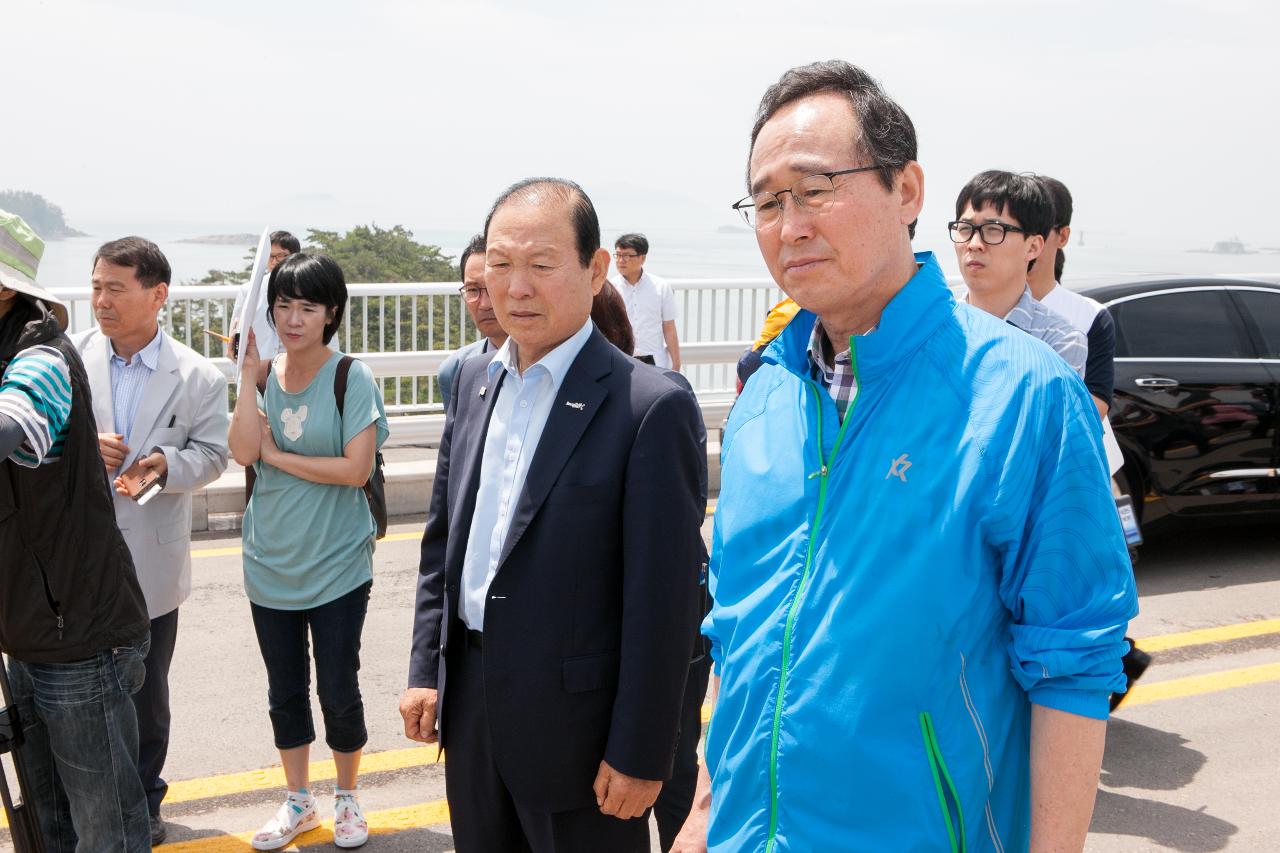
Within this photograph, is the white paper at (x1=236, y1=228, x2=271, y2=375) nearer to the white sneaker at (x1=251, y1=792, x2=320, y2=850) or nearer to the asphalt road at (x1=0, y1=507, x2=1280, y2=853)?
the white sneaker at (x1=251, y1=792, x2=320, y2=850)

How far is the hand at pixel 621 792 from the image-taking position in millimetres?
2633

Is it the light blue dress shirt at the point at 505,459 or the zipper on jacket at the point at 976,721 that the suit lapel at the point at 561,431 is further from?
the zipper on jacket at the point at 976,721

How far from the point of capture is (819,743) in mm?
1751

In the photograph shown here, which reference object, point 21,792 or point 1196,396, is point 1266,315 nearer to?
point 1196,396

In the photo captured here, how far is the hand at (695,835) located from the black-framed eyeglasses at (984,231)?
2732mm

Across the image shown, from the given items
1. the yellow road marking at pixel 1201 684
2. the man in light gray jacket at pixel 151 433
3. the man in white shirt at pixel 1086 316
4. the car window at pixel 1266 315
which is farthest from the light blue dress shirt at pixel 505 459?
the car window at pixel 1266 315

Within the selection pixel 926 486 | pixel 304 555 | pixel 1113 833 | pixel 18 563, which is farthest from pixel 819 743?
pixel 1113 833

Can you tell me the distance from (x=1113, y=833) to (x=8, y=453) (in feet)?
11.9

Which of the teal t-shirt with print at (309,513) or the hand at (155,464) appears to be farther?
the teal t-shirt with print at (309,513)

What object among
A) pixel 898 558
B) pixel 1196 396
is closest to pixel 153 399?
pixel 898 558

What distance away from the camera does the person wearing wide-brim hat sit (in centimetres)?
284

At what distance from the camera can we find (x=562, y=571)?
104 inches

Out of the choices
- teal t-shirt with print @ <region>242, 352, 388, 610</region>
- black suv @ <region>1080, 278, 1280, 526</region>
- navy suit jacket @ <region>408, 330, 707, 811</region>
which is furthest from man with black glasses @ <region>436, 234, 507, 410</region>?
black suv @ <region>1080, 278, 1280, 526</region>

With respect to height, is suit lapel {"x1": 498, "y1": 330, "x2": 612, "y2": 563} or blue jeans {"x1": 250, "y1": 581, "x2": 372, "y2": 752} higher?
suit lapel {"x1": 498, "y1": 330, "x2": 612, "y2": 563}
